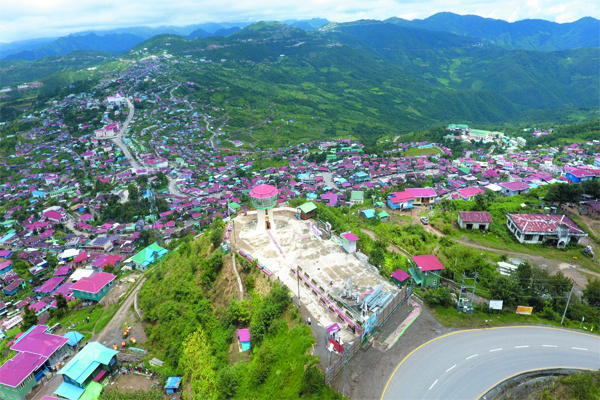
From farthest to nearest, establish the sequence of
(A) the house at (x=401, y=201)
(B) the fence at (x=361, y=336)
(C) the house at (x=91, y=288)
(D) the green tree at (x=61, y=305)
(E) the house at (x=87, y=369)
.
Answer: (A) the house at (x=401, y=201), (C) the house at (x=91, y=288), (D) the green tree at (x=61, y=305), (E) the house at (x=87, y=369), (B) the fence at (x=361, y=336)

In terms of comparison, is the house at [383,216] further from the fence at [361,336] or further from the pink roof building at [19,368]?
the pink roof building at [19,368]

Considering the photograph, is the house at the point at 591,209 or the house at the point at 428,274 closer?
the house at the point at 428,274

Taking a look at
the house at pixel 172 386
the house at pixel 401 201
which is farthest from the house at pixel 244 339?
the house at pixel 401 201

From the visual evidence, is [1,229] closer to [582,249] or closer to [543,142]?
[582,249]

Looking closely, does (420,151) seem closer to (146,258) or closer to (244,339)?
(146,258)

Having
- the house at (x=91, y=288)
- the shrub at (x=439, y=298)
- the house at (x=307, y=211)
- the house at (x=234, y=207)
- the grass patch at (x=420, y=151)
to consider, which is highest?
the house at (x=307, y=211)

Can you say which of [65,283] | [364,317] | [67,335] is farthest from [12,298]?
[364,317]

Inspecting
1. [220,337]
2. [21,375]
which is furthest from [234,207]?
[220,337]
